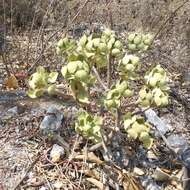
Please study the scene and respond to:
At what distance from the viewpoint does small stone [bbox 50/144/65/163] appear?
219cm

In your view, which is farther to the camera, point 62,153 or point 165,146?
point 165,146

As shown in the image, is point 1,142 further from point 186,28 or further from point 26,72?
point 186,28

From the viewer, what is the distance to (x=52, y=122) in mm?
2328

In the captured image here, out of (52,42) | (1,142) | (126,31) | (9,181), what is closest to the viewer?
(9,181)

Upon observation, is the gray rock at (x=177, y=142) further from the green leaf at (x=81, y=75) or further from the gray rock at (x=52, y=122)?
the green leaf at (x=81, y=75)

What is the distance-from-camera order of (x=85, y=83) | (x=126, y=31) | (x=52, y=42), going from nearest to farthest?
1. (x=85, y=83)
2. (x=52, y=42)
3. (x=126, y=31)

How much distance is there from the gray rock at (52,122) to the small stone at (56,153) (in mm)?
93

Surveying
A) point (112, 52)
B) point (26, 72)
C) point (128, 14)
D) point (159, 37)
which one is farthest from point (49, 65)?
point (128, 14)

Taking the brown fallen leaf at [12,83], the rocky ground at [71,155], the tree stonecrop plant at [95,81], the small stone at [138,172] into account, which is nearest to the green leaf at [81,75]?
the tree stonecrop plant at [95,81]

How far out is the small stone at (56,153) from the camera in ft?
7.17

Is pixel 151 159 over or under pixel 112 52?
under

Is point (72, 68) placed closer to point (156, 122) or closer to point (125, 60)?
point (125, 60)

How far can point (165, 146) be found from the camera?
96.3 inches

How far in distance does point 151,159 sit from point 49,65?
4.52ft
